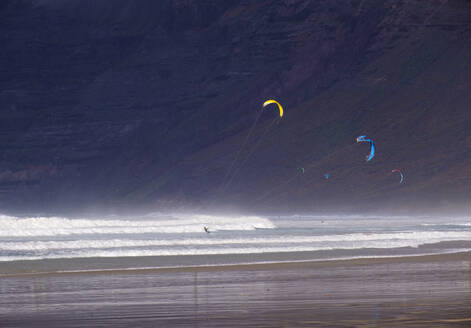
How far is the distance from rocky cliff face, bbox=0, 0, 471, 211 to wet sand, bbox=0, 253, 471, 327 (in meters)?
66.3

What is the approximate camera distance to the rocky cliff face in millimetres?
89500

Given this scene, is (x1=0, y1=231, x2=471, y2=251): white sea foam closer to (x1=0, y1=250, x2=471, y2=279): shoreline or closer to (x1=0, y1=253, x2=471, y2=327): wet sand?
(x1=0, y1=250, x2=471, y2=279): shoreline

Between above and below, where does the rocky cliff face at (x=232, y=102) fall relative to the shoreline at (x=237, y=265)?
above

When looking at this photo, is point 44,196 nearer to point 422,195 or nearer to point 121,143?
point 121,143

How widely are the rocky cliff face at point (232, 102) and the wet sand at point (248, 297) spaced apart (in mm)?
66318

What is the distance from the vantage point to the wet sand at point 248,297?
11.1 m

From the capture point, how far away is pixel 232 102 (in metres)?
106

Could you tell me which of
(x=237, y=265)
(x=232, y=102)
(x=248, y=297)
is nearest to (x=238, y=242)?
(x=237, y=265)

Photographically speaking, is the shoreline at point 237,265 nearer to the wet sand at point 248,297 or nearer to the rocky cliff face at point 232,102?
the wet sand at point 248,297

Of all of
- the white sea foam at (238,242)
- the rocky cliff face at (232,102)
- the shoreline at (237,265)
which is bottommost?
the shoreline at (237,265)

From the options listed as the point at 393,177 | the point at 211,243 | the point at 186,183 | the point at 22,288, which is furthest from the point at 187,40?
the point at 22,288

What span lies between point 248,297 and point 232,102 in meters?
93.4

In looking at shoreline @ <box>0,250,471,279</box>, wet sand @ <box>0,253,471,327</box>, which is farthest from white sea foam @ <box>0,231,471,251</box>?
wet sand @ <box>0,253,471,327</box>

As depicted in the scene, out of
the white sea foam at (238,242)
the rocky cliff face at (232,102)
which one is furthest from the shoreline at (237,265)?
the rocky cliff face at (232,102)
